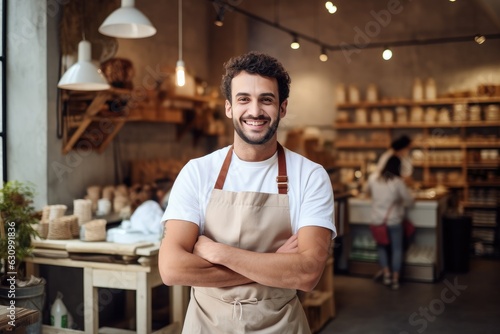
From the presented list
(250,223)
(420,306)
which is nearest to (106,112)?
(420,306)

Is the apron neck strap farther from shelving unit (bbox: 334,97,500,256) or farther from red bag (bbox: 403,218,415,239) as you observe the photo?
shelving unit (bbox: 334,97,500,256)

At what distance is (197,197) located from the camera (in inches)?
82.4

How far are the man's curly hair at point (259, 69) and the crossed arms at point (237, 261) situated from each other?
20.2 inches

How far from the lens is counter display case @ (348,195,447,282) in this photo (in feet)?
23.2

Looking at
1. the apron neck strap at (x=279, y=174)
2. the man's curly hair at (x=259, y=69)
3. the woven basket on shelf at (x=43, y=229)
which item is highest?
the man's curly hair at (x=259, y=69)

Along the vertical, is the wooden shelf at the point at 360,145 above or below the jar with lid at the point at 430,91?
below

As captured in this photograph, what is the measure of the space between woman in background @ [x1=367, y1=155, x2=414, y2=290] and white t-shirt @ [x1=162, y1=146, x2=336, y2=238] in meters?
4.84

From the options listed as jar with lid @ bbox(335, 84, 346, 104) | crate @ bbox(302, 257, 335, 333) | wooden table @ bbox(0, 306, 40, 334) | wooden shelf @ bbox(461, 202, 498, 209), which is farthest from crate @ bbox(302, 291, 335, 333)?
jar with lid @ bbox(335, 84, 346, 104)

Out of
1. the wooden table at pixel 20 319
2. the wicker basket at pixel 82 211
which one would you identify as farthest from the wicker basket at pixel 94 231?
the wooden table at pixel 20 319

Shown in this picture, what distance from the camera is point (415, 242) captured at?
745 cm

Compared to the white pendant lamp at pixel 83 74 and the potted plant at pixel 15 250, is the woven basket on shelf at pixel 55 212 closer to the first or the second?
the potted plant at pixel 15 250

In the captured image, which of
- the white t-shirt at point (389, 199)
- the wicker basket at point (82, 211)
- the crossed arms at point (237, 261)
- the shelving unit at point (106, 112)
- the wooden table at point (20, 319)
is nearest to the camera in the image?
the crossed arms at point (237, 261)

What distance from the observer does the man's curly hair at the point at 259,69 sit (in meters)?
2.00

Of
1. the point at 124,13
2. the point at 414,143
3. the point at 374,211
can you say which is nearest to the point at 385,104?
the point at 414,143
